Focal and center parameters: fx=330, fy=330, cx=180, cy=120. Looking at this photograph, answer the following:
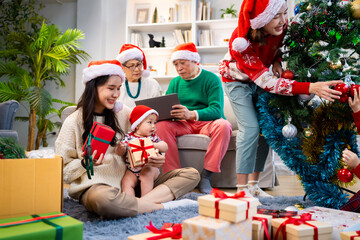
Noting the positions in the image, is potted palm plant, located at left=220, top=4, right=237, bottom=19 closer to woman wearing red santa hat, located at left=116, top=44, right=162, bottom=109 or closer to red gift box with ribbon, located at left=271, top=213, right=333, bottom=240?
woman wearing red santa hat, located at left=116, top=44, right=162, bottom=109

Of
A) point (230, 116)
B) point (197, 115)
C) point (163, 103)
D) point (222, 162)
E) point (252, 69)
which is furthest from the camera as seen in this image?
point (230, 116)

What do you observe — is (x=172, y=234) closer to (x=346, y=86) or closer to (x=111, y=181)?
(x=111, y=181)

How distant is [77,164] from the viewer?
1545mm

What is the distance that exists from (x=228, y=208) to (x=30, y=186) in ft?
2.22

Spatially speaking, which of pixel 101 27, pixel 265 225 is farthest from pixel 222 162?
pixel 101 27

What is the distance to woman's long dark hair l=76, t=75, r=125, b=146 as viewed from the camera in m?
1.63

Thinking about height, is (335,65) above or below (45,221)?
above

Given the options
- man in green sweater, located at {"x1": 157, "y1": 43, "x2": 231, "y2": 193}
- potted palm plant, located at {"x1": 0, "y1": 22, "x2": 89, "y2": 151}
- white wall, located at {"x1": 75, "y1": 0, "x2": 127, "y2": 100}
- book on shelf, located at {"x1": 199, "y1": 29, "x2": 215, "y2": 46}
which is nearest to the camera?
man in green sweater, located at {"x1": 157, "y1": 43, "x2": 231, "y2": 193}

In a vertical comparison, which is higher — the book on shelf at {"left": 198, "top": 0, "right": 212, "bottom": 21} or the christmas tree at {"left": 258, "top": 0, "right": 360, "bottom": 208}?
the book on shelf at {"left": 198, "top": 0, "right": 212, "bottom": 21}

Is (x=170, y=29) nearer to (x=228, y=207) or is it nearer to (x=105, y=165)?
(x=105, y=165)

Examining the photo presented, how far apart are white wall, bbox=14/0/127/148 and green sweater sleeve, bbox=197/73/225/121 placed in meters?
2.61

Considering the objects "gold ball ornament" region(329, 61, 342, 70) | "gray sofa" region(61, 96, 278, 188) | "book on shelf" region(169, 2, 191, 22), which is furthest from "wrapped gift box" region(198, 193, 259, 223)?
"book on shelf" region(169, 2, 191, 22)

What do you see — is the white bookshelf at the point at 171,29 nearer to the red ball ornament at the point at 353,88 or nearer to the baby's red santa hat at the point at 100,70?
the baby's red santa hat at the point at 100,70

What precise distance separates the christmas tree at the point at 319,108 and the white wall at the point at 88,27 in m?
3.59
